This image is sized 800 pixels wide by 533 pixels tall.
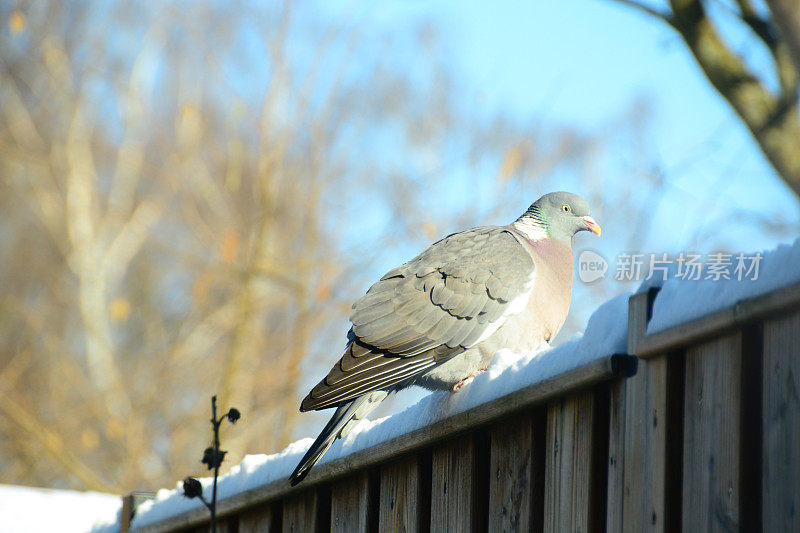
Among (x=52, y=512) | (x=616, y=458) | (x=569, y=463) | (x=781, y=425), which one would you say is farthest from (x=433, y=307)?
(x=52, y=512)

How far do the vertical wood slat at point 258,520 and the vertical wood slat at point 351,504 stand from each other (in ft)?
1.28

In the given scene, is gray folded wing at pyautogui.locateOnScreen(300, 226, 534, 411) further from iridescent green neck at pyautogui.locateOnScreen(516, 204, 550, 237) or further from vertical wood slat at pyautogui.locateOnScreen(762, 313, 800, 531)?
vertical wood slat at pyautogui.locateOnScreen(762, 313, 800, 531)

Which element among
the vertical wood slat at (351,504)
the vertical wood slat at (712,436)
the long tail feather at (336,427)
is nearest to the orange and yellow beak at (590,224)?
the long tail feather at (336,427)

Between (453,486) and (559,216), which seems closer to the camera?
(453,486)

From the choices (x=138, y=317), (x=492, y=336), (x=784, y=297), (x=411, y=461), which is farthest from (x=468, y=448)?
(x=138, y=317)

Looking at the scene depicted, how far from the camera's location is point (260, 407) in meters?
10.7

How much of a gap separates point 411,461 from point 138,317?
401 inches

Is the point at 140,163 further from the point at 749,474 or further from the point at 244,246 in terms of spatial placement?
the point at 749,474

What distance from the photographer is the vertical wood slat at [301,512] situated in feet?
9.60

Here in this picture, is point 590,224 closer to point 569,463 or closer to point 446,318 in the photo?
point 446,318

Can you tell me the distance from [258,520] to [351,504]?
615 millimetres

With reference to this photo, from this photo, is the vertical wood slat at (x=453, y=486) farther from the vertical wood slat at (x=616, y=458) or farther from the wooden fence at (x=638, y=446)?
the vertical wood slat at (x=616, y=458)

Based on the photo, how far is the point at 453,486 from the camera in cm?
230

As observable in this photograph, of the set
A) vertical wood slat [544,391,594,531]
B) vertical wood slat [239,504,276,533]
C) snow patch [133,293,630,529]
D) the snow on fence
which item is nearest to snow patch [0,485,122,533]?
snow patch [133,293,630,529]
